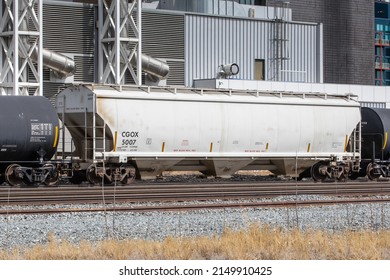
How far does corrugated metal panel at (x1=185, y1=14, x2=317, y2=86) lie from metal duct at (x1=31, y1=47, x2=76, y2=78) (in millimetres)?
8211

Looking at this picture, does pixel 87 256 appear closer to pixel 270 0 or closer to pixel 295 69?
pixel 295 69

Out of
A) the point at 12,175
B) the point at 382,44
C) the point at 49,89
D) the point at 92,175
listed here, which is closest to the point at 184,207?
the point at 12,175

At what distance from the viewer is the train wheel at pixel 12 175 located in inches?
1128

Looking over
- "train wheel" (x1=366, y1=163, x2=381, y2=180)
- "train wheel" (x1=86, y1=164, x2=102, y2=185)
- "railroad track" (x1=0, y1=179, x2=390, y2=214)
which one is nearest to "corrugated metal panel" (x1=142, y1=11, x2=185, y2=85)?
"train wheel" (x1=366, y1=163, x2=381, y2=180)

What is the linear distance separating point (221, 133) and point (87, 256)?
791 inches

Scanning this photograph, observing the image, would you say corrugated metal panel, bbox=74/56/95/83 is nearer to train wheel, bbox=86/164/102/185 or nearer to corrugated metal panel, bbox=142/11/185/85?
corrugated metal panel, bbox=142/11/185/85

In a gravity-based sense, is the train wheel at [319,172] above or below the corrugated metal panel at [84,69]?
below

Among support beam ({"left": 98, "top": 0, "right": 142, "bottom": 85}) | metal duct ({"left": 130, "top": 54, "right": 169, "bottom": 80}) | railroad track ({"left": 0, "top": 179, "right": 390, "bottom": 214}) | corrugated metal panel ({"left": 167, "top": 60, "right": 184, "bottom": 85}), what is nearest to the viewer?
railroad track ({"left": 0, "top": 179, "right": 390, "bottom": 214})

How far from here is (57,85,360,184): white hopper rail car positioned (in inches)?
1200

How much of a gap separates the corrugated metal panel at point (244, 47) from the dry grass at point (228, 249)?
36789mm

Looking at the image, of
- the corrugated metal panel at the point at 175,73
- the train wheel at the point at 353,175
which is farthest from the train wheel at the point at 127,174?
the corrugated metal panel at the point at 175,73

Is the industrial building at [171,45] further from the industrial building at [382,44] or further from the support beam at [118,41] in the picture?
the industrial building at [382,44]

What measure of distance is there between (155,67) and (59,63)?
19.4 ft

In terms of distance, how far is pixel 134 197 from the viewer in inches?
938
